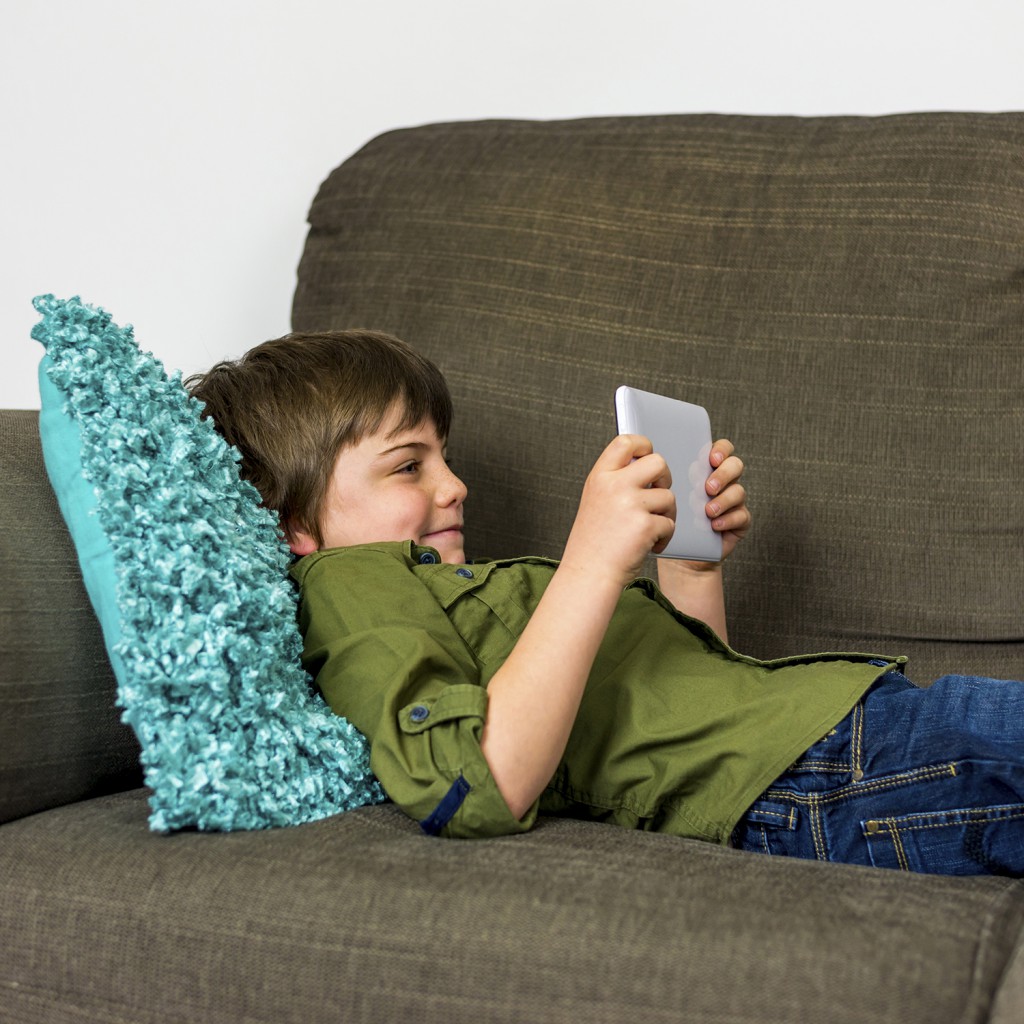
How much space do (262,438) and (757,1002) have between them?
2.29 feet

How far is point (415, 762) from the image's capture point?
2.72 ft

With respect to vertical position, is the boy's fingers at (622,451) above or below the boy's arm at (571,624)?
above

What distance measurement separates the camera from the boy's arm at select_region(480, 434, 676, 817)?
2.70 ft

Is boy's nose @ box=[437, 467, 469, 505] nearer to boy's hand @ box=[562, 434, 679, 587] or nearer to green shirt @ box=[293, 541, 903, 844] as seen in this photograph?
green shirt @ box=[293, 541, 903, 844]

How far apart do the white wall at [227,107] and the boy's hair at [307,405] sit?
88 cm

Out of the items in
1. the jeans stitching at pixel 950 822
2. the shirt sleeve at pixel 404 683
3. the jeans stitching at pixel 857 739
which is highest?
the shirt sleeve at pixel 404 683

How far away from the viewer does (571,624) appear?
A: 0.86m

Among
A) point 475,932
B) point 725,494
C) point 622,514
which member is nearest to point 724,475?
point 725,494

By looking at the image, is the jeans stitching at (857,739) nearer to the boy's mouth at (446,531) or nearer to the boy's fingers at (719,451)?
the boy's fingers at (719,451)

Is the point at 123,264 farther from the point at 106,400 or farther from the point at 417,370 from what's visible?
the point at 106,400

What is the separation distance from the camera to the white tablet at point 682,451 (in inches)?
38.8

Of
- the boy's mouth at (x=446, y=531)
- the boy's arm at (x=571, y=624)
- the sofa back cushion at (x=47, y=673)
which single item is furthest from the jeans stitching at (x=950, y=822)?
the sofa back cushion at (x=47, y=673)

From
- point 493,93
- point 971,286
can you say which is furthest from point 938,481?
point 493,93

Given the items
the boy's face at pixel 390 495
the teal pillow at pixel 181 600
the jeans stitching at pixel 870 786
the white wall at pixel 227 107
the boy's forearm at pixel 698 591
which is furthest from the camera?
the white wall at pixel 227 107
